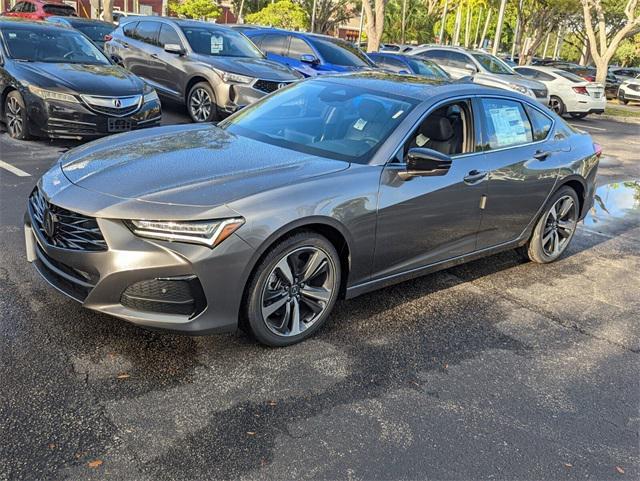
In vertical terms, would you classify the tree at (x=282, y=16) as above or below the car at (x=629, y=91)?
above

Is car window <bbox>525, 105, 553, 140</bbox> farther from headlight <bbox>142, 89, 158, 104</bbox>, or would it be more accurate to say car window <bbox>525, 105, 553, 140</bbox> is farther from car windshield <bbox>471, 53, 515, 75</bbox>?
car windshield <bbox>471, 53, 515, 75</bbox>

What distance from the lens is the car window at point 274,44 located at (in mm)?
13188

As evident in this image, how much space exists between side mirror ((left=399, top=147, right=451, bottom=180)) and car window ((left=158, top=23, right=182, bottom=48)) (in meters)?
7.69

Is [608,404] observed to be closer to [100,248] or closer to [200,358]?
[200,358]

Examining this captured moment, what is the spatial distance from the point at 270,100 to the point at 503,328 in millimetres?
2488

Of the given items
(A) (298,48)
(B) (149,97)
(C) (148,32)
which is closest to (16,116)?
(B) (149,97)

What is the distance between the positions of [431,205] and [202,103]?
6694 mm

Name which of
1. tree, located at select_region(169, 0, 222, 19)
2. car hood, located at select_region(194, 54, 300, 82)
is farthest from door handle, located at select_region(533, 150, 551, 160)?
tree, located at select_region(169, 0, 222, 19)

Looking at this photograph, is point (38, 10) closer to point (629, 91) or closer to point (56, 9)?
point (56, 9)

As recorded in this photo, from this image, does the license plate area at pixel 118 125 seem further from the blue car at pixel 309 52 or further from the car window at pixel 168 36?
the blue car at pixel 309 52

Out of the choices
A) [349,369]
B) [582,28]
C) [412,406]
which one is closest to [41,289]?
[349,369]

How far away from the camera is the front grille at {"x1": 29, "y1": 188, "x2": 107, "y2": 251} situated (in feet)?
10.5

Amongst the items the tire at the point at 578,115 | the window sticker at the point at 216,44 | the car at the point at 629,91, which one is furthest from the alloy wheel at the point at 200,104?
the car at the point at 629,91

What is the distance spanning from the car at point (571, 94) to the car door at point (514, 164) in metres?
14.9
